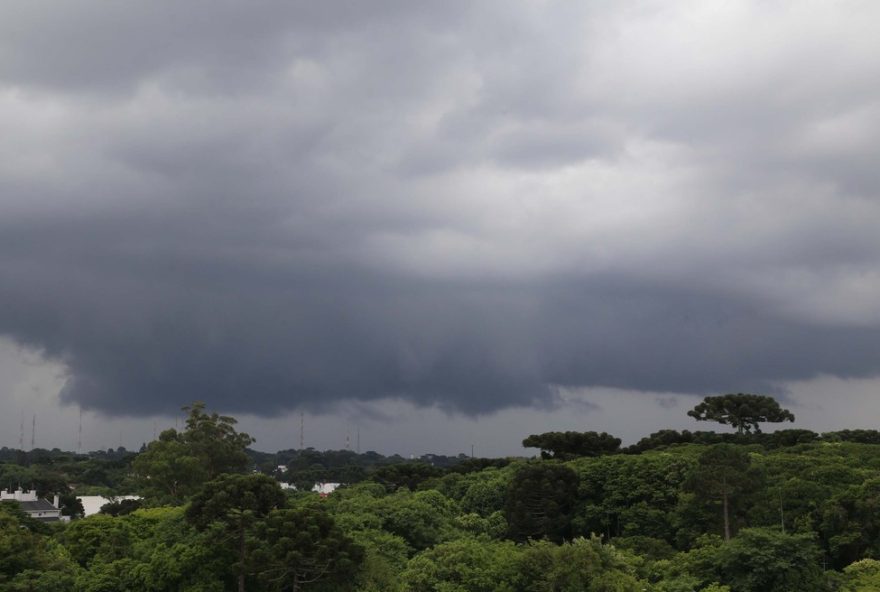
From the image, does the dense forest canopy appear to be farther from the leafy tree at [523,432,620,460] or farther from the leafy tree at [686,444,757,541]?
the leafy tree at [523,432,620,460]

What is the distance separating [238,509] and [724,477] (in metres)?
29.9

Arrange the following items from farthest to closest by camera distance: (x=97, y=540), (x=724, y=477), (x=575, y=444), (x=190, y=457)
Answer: (x=575, y=444)
(x=190, y=457)
(x=97, y=540)
(x=724, y=477)

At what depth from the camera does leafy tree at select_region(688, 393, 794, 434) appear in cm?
10712

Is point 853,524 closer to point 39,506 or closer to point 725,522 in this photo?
point 725,522

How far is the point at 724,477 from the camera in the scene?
58.7 m

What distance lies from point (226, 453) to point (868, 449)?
196 feet

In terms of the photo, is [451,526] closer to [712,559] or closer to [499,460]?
[712,559]

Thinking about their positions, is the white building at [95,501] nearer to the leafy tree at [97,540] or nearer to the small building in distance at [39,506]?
the small building in distance at [39,506]

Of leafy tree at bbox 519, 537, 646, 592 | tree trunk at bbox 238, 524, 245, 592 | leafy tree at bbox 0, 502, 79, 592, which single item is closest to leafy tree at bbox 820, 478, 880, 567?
leafy tree at bbox 519, 537, 646, 592

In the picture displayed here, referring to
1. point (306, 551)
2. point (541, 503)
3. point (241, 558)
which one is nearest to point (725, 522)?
point (541, 503)

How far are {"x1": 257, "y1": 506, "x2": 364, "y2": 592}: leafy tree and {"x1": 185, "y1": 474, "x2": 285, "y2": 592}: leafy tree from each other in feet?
5.63

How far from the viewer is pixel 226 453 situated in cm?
9381

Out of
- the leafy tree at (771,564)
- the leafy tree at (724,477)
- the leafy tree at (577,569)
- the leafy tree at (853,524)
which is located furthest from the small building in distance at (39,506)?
the leafy tree at (771,564)

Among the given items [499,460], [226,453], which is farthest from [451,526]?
[499,460]
